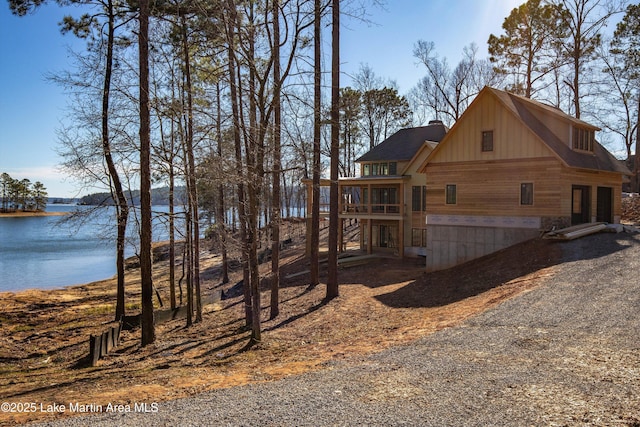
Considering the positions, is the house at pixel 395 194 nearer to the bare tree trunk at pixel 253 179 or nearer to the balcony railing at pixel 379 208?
the balcony railing at pixel 379 208

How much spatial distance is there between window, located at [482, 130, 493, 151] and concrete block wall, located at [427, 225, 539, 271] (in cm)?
334

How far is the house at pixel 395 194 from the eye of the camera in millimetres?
26188

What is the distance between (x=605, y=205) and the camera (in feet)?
71.0

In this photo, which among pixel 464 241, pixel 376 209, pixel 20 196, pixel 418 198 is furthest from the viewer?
pixel 20 196

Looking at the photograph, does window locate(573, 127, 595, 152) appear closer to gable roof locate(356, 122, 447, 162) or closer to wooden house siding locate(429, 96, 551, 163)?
wooden house siding locate(429, 96, 551, 163)

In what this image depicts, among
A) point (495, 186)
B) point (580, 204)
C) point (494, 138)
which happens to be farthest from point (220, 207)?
point (580, 204)

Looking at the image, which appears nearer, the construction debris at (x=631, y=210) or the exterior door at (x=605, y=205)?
the exterior door at (x=605, y=205)

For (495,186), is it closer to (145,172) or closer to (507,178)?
(507,178)

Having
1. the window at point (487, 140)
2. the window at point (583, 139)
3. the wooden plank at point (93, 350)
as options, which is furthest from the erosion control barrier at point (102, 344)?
the window at point (583, 139)

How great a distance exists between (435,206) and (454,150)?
103 inches

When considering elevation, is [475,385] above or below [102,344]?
above

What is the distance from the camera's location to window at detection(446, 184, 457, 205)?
66.2 feet

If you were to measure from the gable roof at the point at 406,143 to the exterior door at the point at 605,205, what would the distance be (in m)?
10.00

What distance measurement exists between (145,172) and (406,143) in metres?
20.6
